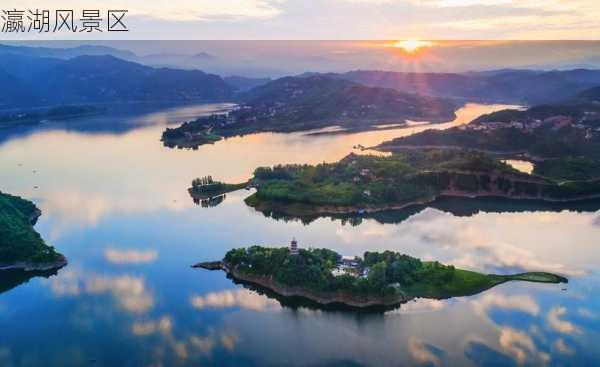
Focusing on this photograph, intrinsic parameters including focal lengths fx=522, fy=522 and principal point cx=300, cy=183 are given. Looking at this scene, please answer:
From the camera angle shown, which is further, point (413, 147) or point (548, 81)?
point (548, 81)

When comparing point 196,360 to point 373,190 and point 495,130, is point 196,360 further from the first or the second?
point 495,130

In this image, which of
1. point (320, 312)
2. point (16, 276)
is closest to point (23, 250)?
point (16, 276)

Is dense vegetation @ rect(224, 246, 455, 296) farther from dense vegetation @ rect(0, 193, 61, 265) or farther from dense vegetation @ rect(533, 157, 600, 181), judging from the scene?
dense vegetation @ rect(533, 157, 600, 181)

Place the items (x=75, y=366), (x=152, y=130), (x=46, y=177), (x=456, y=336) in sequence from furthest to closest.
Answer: (x=152, y=130), (x=46, y=177), (x=456, y=336), (x=75, y=366)

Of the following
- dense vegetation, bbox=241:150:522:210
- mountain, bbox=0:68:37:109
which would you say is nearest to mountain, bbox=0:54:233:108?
mountain, bbox=0:68:37:109

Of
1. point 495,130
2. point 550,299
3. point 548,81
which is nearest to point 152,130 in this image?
point 495,130

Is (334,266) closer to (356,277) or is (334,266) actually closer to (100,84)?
(356,277)

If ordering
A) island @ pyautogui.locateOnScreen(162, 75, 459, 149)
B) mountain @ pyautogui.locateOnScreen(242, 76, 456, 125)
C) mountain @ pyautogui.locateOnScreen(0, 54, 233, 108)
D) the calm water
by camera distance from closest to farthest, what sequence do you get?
1. the calm water
2. island @ pyautogui.locateOnScreen(162, 75, 459, 149)
3. mountain @ pyautogui.locateOnScreen(242, 76, 456, 125)
4. mountain @ pyautogui.locateOnScreen(0, 54, 233, 108)
